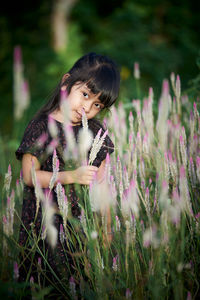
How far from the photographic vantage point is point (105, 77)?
1403 millimetres

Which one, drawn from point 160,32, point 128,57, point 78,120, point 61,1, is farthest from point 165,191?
point 160,32

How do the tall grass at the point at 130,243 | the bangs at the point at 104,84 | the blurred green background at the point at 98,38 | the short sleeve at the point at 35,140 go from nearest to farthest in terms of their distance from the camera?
1. the tall grass at the point at 130,243
2. the short sleeve at the point at 35,140
3. the bangs at the point at 104,84
4. the blurred green background at the point at 98,38

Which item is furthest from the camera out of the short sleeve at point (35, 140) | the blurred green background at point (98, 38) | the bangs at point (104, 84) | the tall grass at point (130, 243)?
the blurred green background at point (98, 38)

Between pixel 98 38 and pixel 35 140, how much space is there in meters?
6.90

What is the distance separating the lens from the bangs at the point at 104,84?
1.37 meters

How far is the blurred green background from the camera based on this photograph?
593 centimetres

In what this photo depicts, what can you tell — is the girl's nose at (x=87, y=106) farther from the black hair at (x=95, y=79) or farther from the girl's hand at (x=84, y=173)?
the girl's hand at (x=84, y=173)

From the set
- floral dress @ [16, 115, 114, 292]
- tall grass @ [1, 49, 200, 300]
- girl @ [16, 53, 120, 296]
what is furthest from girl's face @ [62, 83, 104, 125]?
tall grass @ [1, 49, 200, 300]

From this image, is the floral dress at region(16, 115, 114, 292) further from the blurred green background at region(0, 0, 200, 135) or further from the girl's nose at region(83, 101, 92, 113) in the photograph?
the blurred green background at region(0, 0, 200, 135)

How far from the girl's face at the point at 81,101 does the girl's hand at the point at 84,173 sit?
0.34 meters

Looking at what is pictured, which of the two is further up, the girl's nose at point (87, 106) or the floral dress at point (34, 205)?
the girl's nose at point (87, 106)

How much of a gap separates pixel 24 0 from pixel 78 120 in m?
7.68

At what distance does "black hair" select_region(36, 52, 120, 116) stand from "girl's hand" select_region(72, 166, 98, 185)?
1.47 ft

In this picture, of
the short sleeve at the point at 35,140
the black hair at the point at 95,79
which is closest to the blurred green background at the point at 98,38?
the black hair at the point at 95,79
